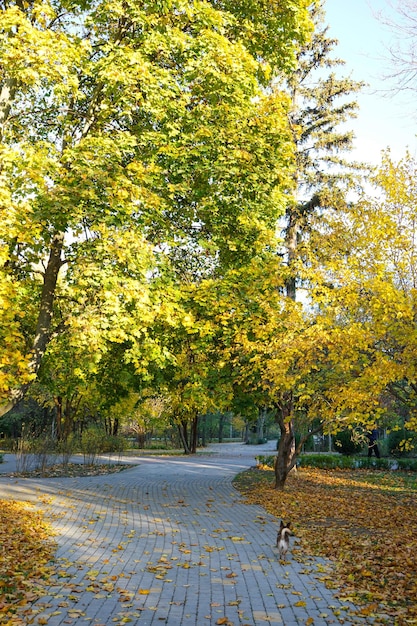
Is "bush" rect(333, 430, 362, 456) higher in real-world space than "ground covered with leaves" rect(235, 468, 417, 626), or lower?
higher

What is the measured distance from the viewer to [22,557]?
7828mm

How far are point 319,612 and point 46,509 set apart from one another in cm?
786

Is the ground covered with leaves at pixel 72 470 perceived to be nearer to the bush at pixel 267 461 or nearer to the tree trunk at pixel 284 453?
the bush at pixel 267 461

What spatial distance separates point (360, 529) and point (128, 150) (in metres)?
8.12

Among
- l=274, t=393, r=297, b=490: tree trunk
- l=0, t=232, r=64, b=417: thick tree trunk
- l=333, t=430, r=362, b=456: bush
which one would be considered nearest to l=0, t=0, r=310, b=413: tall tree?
l=0, t=232, r=64, b=417: thick tree trunk

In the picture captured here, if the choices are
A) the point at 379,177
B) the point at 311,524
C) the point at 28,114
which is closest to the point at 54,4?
the point at 28,114

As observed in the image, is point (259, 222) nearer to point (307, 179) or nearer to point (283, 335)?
point (283, 335)

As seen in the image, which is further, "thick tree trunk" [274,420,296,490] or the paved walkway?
"thick tree trunk" [274,420,296,490]

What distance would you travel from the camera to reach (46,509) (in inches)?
484

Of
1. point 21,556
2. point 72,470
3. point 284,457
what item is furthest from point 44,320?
point 72,470

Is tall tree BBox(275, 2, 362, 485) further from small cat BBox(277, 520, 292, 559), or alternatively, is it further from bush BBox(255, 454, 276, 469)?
small cat BBox(277, 520, 292, 559)

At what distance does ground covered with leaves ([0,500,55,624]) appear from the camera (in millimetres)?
6082

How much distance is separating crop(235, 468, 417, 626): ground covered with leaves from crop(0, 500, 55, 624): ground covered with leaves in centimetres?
337

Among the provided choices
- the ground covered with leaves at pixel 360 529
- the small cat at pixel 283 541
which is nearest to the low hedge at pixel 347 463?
the ground covered with leaves at pixel 360 529
